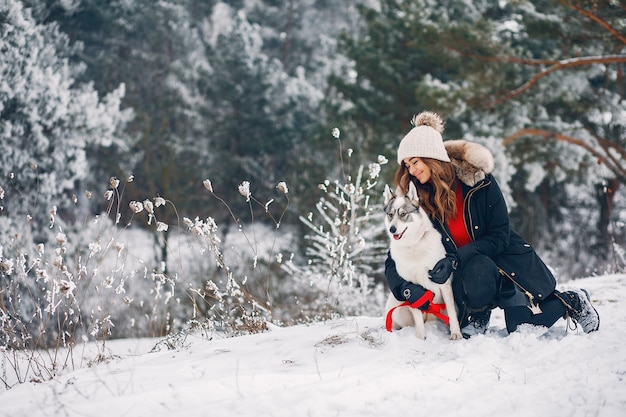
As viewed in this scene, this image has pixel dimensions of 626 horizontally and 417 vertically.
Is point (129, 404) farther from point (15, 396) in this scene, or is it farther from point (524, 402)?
point (524, 402)

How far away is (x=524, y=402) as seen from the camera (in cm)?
252

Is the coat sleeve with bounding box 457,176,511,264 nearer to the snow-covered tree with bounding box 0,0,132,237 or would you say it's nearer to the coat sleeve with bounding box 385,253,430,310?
the coat sleeve with bounding box 385,253,430,310

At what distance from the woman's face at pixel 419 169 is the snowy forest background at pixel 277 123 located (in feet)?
16.8

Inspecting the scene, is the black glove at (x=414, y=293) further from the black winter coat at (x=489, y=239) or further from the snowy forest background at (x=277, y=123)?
the snowy forest background at (x=277, y=123)

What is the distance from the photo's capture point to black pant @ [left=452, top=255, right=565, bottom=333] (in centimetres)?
349

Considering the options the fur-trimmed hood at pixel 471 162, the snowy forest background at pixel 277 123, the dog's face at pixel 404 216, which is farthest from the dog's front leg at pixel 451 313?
the snowy forest background at pixel 277 123

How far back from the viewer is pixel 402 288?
3.62 metres

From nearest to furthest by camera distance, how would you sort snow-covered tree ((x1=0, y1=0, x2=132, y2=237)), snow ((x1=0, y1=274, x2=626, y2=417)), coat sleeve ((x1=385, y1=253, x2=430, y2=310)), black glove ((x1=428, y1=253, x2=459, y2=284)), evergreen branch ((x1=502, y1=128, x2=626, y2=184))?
snow ((x1=0, y1=274, x2=626, y2=417)) < black glove ((x1=428, y1=253, x2=459, y2=284)) < coat sleeve ((x1=385, y1=253, x2=430, y2=310)) < snow-covered tree ((x1=0, y1=0, x2=132, y2=237)) < evergreen branch ((x1=502, y1=128, x2=626, y2=184))

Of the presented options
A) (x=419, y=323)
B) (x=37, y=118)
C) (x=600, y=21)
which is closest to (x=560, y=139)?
(x=600, y=21)

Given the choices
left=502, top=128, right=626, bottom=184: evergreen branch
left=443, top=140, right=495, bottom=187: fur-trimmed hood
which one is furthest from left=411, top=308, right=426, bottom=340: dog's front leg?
left=502, top=128, right=626, bottom=184: evergreen branch

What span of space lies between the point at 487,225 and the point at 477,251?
229 mm

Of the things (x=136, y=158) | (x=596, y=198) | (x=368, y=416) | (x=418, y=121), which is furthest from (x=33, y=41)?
(x=596, y=198)

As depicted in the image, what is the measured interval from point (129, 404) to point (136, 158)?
1508 centimetres

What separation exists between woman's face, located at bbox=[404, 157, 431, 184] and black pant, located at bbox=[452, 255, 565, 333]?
670 mm
